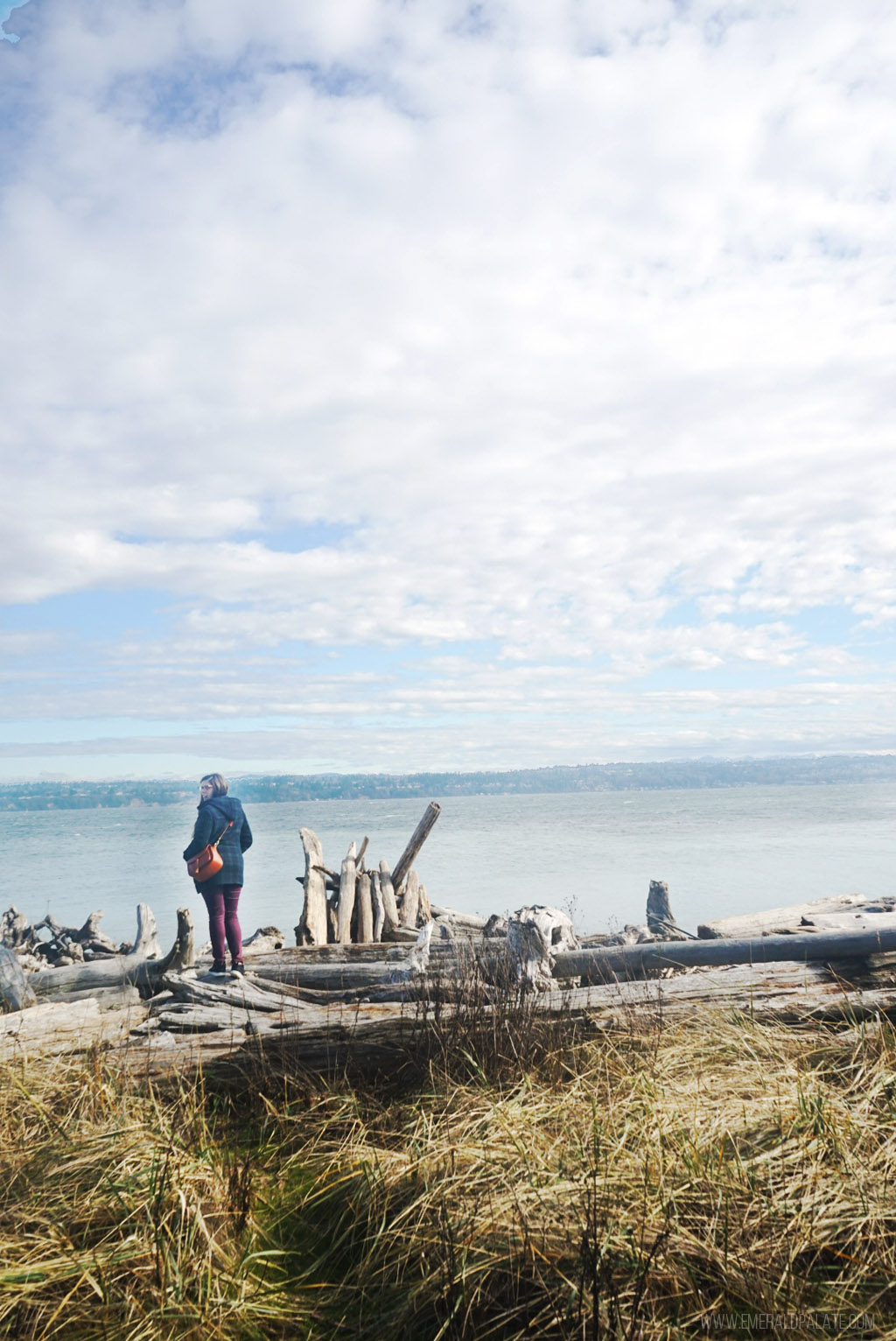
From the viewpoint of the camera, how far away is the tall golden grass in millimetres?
3174

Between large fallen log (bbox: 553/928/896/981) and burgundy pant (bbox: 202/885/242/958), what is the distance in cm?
384

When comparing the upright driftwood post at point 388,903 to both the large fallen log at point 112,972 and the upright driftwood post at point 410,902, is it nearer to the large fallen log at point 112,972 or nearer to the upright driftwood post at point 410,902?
the upright driftwood post at point 410,902

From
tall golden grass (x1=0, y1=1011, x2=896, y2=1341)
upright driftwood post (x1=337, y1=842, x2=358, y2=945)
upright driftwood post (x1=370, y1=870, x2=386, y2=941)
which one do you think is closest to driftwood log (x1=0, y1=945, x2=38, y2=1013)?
tall golden grass (x1=0, y1=1011, x2=896, y2=1341)

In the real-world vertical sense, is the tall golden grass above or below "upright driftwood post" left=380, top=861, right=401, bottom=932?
above

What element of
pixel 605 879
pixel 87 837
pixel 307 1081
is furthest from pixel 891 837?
pixel 87 837

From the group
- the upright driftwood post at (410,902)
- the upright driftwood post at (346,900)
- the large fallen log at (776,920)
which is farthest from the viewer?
the upright driftwood post at (410,902)

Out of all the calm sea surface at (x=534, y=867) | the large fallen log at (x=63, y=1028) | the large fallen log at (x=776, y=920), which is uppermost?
the large fallen log at (x=63, y=1028)

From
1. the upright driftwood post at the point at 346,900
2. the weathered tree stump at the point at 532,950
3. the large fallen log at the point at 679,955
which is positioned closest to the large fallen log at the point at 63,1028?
the weathered tree stump at the point at 532,950

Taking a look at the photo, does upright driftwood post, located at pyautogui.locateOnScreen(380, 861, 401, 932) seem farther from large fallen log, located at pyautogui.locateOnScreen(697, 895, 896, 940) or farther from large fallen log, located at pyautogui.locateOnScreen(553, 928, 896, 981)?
large fallen log, located at pyautogui.locateOnScreen(553, 928, 896, 981)

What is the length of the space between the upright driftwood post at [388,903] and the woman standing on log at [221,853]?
4.10m

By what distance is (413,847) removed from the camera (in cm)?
1528

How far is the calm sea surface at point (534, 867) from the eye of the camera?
2800 cm

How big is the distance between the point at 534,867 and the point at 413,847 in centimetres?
2349

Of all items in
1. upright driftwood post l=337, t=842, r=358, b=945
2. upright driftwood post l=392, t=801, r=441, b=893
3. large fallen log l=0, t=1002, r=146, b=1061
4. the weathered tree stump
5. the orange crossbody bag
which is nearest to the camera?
large fallen log l=0, t=1002, r=146, b=1061
